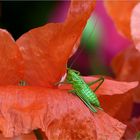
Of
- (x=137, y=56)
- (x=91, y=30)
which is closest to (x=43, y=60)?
(x=137, y=56)

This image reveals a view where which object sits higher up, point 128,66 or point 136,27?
point 136,27

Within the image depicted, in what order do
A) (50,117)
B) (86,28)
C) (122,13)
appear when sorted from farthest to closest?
(86,28)
(122,13)
(50,117)

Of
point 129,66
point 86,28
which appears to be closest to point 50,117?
point 129,66

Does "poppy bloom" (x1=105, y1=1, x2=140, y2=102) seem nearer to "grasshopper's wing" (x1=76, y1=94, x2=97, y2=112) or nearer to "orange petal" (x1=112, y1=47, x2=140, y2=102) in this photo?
"orange petal" (x1=112, y1=47, x2=140, y2=102)

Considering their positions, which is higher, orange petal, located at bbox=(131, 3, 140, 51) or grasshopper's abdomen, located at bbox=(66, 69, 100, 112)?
orange petal, located at bbox=(131, 3, 140, 51)

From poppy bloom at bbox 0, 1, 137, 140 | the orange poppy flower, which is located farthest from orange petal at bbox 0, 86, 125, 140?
the orange poppy flower

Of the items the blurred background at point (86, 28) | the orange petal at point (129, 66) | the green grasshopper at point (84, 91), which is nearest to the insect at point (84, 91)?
the green grasshopper at point (84, 91)

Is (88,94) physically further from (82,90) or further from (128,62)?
(128,62)
